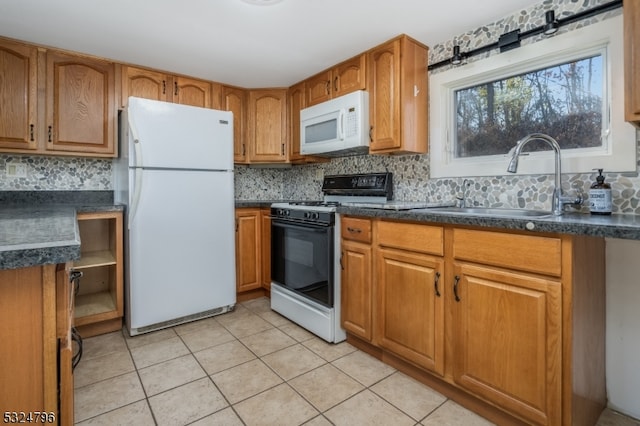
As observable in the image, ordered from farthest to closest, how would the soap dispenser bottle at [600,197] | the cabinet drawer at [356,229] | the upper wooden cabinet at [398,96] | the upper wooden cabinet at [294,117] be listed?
the upper wooden cabinet at [294,117]
the upper wooden cabinet at [398,96]
the cabinet drawer at [356,229]
the soap dispenser bottle at [600,197]

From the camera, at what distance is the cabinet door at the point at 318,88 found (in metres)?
2.75

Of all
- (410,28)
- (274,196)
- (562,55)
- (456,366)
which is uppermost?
(410,28)

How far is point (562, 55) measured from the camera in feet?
5.68

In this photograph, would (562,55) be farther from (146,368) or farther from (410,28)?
(146,368)

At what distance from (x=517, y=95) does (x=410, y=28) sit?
78 cm

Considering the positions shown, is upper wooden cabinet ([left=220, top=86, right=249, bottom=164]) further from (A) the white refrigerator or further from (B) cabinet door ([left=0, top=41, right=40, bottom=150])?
(B) cabinet door ([left=0, top=41, right=40, bottom=150])

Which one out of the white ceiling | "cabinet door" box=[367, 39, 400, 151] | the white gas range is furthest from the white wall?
the white ceiling

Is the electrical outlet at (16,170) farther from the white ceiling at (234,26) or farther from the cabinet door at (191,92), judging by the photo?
the cabinet door at (191,92)

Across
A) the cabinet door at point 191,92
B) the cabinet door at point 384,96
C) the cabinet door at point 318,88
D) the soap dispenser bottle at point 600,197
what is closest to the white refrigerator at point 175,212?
the cabinet door at point 191,92

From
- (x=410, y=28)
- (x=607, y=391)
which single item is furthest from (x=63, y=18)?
(x=607, y=391)

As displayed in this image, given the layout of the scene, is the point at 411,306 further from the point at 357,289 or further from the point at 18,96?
the point at 18,96

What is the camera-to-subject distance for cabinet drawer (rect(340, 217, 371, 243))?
199 cm

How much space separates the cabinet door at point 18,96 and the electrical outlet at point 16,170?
0.89ft

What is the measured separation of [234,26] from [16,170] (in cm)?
200
